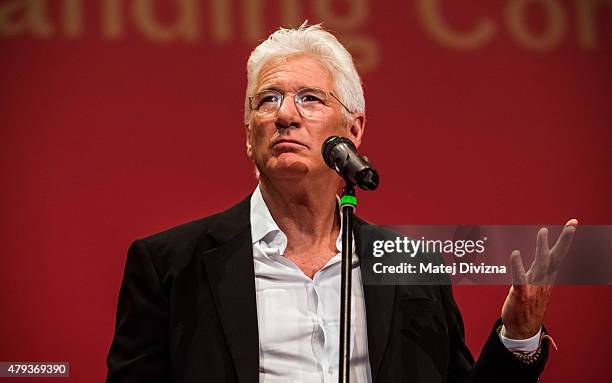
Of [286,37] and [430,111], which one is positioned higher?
[286,37]

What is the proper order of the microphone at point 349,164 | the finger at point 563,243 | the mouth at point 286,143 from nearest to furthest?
the microphone at point 349,164 < the finger at point 563,243 < the mouth at point 286,143

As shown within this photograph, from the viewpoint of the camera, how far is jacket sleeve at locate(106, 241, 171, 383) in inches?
78.7

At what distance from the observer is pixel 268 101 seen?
2225mm

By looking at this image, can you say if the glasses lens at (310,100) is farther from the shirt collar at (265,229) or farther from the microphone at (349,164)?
the microphone at (349,164)

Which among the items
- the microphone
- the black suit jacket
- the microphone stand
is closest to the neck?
the black suit jacket

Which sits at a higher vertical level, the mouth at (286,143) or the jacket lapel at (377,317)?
the mouth at (286,143)

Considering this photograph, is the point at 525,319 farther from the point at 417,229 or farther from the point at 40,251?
the point at 40,251

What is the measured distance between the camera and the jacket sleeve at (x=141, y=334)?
200 centimetres

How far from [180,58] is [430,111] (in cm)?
83

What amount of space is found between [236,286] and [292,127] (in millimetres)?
423

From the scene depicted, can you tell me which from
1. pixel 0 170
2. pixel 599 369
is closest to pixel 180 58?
pixel 0 170

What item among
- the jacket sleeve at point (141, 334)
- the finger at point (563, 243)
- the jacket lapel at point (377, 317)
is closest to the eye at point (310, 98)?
the jacket lapel at point (377, 317)

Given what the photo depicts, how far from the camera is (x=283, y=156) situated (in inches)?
84.0

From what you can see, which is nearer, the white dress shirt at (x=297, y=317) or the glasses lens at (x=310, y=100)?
the white dress shirt at (x=297, y=317)
